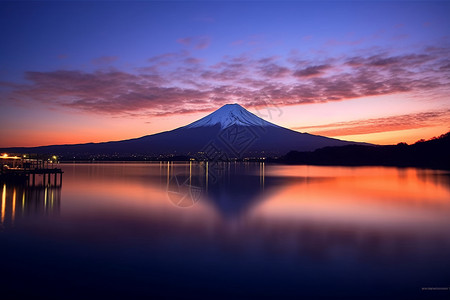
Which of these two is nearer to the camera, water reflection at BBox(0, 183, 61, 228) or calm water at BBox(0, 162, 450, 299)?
calm water at BBox(0, 162, 450, 299)

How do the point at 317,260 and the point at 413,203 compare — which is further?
the point at 413,203

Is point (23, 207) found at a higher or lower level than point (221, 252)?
higher

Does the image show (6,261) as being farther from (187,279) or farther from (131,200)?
(131,200)

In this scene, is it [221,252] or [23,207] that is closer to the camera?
[221,252]

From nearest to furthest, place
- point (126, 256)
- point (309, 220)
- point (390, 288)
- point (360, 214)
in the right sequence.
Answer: point (390, 288), point (126, 256), point (309, 220), point (360, 214)

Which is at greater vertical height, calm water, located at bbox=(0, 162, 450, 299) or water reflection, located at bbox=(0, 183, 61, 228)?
water reflection, located at bbox=(0, 183, 61, 228)

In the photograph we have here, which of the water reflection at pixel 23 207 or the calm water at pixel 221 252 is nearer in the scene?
the calm water at pixel 221 252

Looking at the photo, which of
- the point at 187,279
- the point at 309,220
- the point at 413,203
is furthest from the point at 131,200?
the point at 413,203

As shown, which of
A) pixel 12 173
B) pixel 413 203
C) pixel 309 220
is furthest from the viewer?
pixel 12 173

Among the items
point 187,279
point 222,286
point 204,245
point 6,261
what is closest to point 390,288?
point 222,286

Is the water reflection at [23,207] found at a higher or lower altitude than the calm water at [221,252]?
higher
